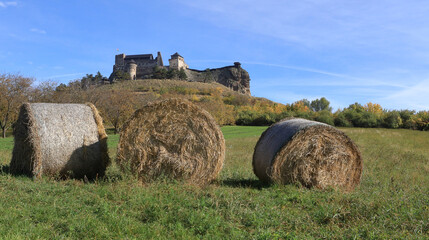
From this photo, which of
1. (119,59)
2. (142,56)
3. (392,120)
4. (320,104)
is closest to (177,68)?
(142,56)

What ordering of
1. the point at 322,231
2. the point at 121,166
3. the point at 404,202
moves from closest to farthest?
the point at 322,231 < the point at 404,202 < the point at 121,166

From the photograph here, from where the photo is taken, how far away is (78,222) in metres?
4.82

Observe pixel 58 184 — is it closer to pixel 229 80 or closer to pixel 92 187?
pixel 92 187

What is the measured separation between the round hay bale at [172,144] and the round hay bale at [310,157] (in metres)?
1.25

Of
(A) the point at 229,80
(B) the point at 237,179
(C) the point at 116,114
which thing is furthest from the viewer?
(A) the point at 229,80

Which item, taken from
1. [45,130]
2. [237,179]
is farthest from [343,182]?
[45,130]

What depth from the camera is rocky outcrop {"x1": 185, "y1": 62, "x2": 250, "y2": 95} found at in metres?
123

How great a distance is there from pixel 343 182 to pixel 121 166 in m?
5.43

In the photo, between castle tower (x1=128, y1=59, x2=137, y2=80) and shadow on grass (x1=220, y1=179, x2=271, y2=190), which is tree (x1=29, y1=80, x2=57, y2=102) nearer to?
shadow on grass (x1=220, y1=179, x2=271, y2=190)

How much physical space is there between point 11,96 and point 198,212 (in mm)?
32870

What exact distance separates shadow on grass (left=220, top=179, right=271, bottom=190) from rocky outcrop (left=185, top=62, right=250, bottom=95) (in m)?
113

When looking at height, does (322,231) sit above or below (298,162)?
below

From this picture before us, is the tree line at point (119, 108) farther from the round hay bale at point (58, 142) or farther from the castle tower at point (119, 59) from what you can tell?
the castle tower at point (119, 59)

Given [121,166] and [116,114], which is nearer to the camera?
[121,166]
